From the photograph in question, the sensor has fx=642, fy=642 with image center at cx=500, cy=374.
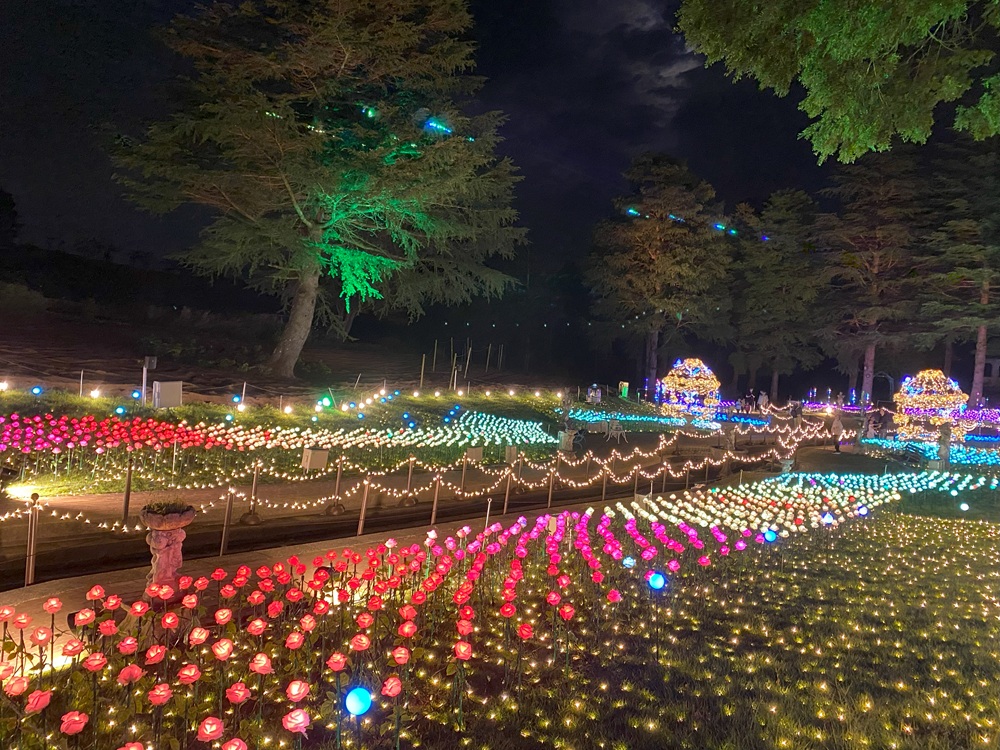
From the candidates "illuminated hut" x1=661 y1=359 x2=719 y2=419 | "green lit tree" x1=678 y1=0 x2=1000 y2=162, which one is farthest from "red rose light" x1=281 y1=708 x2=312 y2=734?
"illuminated hut" x1=661 y1=359 x2=719 y2=419

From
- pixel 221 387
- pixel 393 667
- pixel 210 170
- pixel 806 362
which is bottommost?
pixel 393 667

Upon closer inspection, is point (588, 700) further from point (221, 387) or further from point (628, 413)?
point (628, 413)

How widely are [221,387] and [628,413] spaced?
15.2m

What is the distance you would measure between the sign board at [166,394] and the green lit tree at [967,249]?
29492 mm

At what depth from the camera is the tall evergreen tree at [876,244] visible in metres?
30.2

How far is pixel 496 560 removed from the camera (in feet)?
22.6

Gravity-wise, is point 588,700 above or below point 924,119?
below

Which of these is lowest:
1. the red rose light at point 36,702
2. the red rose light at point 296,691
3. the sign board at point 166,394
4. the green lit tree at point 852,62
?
the red rose light at point 36,702

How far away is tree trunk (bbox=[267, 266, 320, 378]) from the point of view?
56.8 ft

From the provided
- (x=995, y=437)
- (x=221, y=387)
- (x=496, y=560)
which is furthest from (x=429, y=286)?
(x=995, y=437)

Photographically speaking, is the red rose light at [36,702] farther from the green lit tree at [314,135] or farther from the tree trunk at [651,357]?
the tree trunk at [651,357]

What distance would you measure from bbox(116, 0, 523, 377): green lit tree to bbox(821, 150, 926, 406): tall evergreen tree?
21.6m

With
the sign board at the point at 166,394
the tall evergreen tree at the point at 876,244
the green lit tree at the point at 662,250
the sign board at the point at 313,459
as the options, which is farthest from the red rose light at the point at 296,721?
the tall evergreen tree at the point at 876,244

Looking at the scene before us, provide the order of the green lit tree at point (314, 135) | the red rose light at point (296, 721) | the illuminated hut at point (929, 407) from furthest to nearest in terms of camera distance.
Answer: the illuminated hut at point (929, 407)
the green lit tree at point (314, 135)
the red rose light at point (296, 721)
